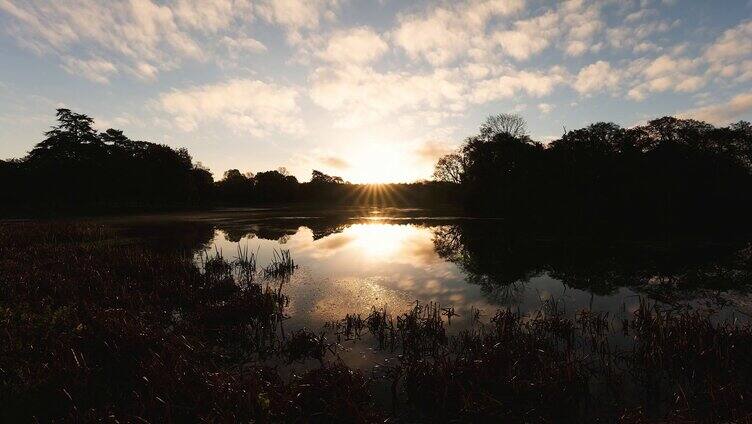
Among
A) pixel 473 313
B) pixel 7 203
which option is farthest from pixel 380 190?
pixel 473 313

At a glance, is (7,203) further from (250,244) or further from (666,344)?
(666,344)

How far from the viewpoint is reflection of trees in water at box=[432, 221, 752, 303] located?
651 inches

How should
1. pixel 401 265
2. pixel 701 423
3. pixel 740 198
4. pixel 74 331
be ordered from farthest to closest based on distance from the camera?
pixel 740 198
pixel 401 265
pixel 74 331
pixel 701 423

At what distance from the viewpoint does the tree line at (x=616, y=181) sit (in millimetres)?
56125

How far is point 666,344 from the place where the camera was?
9047 mm

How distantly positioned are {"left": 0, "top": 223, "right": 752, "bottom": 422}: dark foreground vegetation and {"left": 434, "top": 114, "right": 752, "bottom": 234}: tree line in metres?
35.1

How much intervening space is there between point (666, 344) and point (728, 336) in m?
1.61

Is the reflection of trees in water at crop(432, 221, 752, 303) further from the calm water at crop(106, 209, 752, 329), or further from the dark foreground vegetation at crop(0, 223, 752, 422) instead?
the dark foreground vegetation at crop(0, 223, 752, 422)

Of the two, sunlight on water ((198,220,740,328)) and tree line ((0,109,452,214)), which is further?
tree line ((0,109,452,214))

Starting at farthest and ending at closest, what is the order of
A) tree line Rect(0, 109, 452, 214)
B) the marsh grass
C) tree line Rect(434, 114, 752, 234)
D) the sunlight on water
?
tree line Rect(0, 109, 452, 214)
tree line Rect(434, 114, 752, 234)
the marsh grass
the sunlight on water

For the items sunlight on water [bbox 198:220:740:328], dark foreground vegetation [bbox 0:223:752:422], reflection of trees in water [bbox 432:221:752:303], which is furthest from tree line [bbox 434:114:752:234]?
dark foreground vegetation [bbox 0:223:752:422]

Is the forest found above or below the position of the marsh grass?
above

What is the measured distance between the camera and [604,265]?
21.5m

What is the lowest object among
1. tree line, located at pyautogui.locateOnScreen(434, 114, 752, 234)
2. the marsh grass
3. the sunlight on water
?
the sunlight on water
